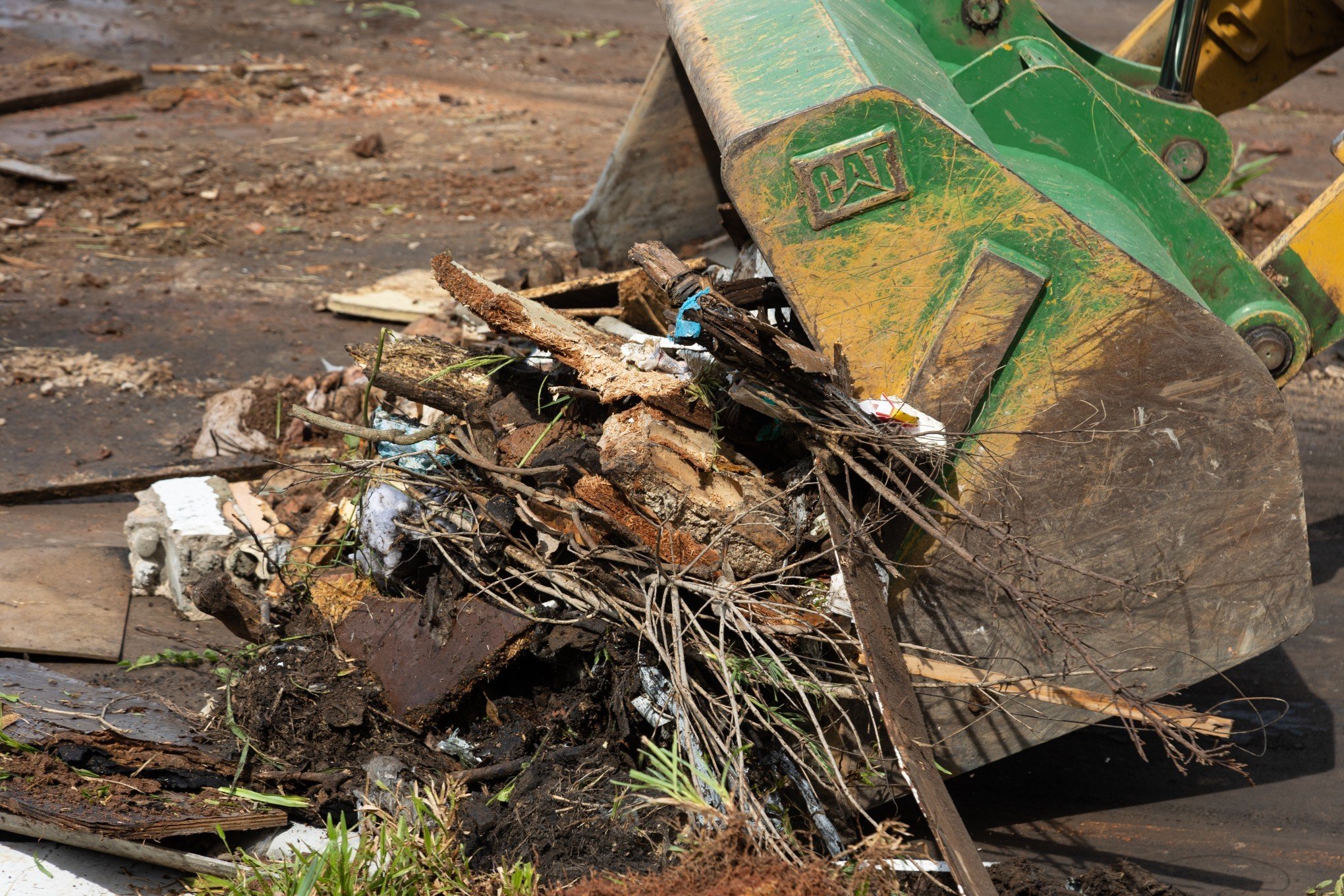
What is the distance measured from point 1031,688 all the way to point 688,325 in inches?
47.8

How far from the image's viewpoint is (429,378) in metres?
3.02

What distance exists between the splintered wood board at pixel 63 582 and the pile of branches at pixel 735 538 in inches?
42.1

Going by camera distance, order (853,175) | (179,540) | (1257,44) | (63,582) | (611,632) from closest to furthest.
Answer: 1. (853,175)
2. (611,632)
3. (179,540)
4. (63,582)
5. (1257,44)

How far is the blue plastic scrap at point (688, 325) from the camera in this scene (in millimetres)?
2449

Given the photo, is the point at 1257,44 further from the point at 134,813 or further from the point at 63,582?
the point at 63,582

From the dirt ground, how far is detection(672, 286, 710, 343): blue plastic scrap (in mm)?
1100

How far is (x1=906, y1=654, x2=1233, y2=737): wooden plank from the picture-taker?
2.49m

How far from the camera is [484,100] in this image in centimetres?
807

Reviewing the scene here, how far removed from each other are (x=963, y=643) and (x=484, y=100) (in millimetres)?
6660

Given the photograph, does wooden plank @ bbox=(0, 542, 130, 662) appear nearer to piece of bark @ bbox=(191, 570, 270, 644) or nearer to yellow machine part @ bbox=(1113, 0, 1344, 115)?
piece of bark @ bbox=(191, 570, 270, 644)

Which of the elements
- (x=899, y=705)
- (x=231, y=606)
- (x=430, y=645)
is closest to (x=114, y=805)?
(x=231, y=606)

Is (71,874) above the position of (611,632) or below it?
below

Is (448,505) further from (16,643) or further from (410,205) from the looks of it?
(410,205)

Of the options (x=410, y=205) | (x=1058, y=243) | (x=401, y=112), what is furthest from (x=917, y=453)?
(x=401, y=112)
